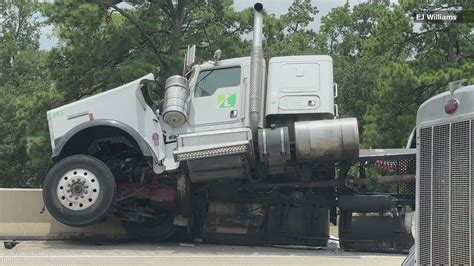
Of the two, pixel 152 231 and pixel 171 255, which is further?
pixel 152 231

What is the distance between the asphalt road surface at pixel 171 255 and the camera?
8992mm

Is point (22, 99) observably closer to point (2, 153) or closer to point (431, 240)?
point (2, 153)

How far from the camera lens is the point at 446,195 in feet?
11.8

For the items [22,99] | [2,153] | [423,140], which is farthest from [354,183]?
[2,153]

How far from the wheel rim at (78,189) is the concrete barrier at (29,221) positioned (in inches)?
50.4

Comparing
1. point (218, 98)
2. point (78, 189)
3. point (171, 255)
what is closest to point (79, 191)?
point (78, 189)

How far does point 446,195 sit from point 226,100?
710 cm

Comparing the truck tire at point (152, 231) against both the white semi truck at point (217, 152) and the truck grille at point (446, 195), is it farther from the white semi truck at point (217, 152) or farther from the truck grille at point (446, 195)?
the truck grille at point (446, 195)

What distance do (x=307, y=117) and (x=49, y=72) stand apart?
1275cm

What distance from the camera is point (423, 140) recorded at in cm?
380

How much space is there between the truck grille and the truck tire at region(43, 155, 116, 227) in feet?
23.7

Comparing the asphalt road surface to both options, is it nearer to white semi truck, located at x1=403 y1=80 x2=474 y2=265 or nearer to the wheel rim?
the wheel rim

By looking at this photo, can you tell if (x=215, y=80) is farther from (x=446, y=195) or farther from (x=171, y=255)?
(x=446, y=195)

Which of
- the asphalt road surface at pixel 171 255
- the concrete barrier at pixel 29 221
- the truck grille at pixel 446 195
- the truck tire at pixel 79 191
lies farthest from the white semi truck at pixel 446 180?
the concrete barrier at pixel 29 221
